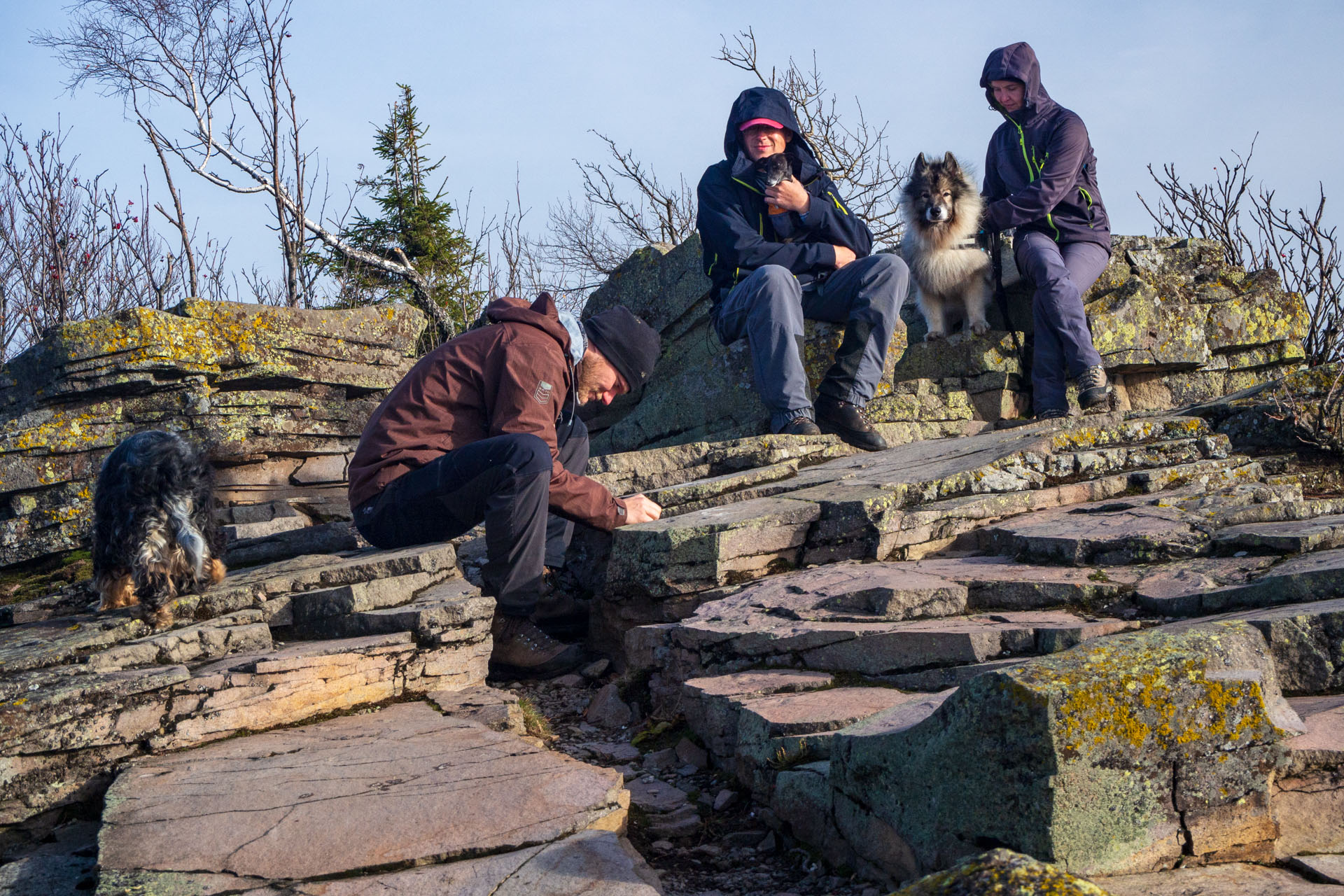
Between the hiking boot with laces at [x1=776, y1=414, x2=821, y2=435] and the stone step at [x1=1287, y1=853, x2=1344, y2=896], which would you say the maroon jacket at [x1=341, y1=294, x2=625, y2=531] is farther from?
the stone step at [x1=1287, y1=853, x2=1344, y2=896]

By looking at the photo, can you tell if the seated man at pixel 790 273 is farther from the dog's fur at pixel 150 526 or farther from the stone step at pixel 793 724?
the dog's fur at pixel 150 526

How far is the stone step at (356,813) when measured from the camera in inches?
91.7

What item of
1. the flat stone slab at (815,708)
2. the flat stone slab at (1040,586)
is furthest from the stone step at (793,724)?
the flat stone slab at (1040,586)

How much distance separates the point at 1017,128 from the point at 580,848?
20.5 feet

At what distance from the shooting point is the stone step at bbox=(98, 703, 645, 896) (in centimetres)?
233

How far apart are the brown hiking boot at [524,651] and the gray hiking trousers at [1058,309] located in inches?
151

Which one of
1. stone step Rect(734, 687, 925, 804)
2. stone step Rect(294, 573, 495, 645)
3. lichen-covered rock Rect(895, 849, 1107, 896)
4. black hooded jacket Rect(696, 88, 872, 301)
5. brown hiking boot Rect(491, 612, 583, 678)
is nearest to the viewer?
lichen-covered rock Rect(895, 849, 1107, 896)

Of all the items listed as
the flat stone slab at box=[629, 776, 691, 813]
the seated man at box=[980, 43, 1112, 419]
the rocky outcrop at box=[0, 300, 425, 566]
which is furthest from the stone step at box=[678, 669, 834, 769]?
the rocky outcrop at box=[0, 300, 425, 566]

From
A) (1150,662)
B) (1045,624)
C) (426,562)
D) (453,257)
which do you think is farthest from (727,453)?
(453,257)

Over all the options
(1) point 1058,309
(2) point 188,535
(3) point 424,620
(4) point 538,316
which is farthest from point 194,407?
(1) point 1058,309

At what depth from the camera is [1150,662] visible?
206 cm

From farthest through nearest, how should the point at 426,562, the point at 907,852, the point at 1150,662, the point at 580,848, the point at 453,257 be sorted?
the point at 453,257 < the point at 426,562 < the point at 580,848 < the point at 907,852 < the point at 1150,662

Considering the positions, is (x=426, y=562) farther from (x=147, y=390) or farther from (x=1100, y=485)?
(x=147, y=390)

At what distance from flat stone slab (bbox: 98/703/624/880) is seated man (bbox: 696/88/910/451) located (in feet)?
11.1
